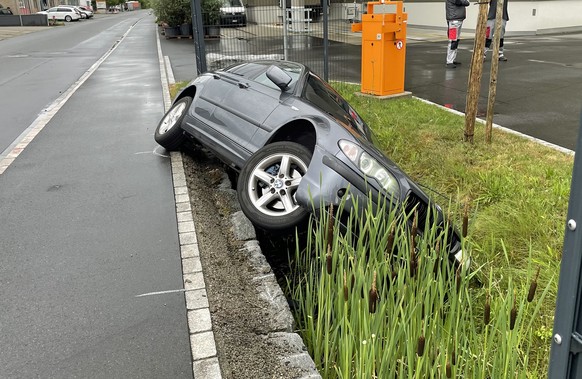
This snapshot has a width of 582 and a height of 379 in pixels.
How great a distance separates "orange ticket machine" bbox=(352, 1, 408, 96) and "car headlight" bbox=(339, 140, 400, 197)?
587 cm

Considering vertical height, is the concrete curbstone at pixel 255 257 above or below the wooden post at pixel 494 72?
below

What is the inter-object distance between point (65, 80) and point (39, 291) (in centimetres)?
1180

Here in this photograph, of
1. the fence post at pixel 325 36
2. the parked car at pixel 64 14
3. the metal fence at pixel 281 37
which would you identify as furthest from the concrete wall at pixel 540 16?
the parked car at pixel 64 14

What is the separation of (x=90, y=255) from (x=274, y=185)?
159 centimetres

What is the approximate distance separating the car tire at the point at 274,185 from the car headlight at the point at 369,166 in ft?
1.11

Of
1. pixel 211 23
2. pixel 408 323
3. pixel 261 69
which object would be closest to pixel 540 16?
pixel 211 23

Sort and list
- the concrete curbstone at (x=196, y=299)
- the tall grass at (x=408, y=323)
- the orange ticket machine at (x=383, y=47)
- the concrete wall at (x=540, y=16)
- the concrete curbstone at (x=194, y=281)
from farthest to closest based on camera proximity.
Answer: the concrete wall at (x=540, y=16) → the orange ticket machine at (x=383, y=47) → the concrete curbstone at (x=194, y=281) → the concrete curbstone at (x=196, y=299) → the tall grass at (x=408, y=323)

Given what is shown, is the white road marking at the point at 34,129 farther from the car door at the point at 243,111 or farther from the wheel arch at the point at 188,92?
the car door at the point at 243,111

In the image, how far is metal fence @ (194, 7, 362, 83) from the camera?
1098 centimetres

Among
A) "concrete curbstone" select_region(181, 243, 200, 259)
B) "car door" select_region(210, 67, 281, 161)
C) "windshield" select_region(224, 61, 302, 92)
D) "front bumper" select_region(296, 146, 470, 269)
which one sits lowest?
"concrete curbstone" select_region(181, 243, 200, 259)

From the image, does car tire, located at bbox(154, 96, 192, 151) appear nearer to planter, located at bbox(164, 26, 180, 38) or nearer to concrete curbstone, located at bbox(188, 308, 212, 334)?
concrete curbstone, located at bbox(188, 308, 212, 334)

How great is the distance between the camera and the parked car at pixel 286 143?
165 inches

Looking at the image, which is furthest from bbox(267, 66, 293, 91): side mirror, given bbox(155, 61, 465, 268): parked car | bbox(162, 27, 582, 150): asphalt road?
bbox(162, 27, 582, 150): asphalt road

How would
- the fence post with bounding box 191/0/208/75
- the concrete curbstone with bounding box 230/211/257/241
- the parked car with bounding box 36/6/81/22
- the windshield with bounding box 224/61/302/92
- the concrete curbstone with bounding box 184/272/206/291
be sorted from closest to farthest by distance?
the concrete curbstone with bounding box 184/272/206/291 → the concrete curbstone with bounding box 230/211/257/241 → the windshield with bounding box 224/61/302/92 → the fence post with bounding box 191/0/208/75 → the parked car with bounding box 36/6/81/22
